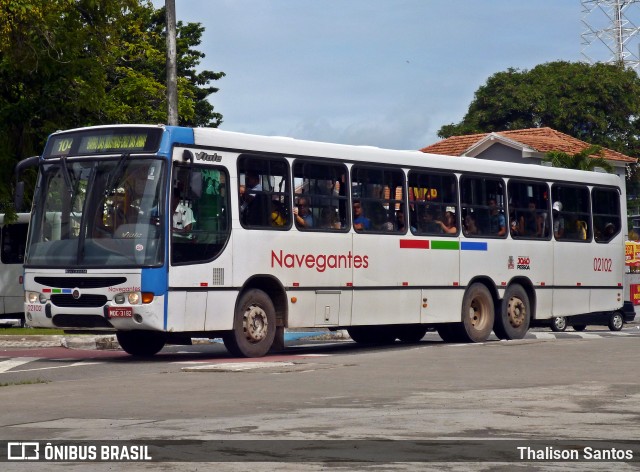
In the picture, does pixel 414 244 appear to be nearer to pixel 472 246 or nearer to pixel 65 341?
pixel 472 246

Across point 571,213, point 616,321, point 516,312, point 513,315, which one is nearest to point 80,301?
point 513,315

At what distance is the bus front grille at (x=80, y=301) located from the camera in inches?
691

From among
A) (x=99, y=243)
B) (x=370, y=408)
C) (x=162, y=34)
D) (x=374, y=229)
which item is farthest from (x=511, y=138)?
(x=370, y=408)

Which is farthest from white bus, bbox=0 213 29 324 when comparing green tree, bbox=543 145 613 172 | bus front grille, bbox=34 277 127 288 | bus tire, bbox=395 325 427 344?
green tree, bbox=543 145 613 172


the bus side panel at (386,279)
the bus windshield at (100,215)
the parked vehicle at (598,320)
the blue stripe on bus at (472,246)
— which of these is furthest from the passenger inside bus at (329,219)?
the parked vehicle at (598,320)

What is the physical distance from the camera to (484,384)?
13.9 meters

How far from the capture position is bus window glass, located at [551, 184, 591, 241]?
24.8 meters

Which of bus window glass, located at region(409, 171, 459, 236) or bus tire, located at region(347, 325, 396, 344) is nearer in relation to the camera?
bus window glass, located at region(409, 171, 459, 236)

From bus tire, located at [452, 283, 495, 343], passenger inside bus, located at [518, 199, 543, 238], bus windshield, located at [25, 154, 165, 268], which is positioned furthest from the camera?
passenger inside bus, located at [518, 199, 543, 238]

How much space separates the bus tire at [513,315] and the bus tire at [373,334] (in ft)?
6.13

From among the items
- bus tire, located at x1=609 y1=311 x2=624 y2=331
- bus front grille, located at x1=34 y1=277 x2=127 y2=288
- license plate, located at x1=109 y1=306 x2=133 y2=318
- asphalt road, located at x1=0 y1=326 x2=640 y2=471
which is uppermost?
bus front grille, located at x1=34 y1=277 x2=127 y2=288

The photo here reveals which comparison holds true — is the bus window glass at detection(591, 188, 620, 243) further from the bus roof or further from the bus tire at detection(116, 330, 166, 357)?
the bus tire at detection(116, 330, 166, 357)

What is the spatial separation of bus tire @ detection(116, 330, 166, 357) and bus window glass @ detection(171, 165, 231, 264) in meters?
2.23

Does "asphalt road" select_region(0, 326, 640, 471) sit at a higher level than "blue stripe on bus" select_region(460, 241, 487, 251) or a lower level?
lower
